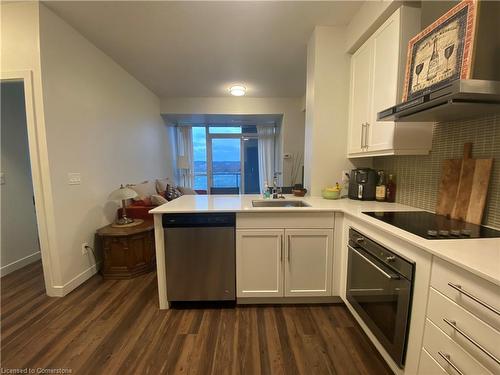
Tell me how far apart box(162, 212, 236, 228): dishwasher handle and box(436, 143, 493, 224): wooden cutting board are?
1.52m

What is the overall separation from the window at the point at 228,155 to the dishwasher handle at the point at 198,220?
4323 mm

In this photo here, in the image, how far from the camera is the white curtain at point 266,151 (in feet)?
20.2

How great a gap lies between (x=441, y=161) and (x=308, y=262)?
125cm

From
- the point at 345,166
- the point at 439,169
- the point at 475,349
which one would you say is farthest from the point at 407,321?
the point at 345,166

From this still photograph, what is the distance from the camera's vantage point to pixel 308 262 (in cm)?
187

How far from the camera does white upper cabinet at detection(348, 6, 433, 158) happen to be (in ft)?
5.15

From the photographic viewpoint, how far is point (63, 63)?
7.22 ft

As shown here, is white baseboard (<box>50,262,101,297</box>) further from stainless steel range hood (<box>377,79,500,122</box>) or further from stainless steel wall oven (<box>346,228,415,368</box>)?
stainless steel range hood (<box>377,79,500,122</box>)

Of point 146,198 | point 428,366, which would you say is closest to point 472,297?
point 428,366

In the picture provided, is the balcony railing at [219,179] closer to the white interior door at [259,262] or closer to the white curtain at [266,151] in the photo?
the white curtain at [266,151]

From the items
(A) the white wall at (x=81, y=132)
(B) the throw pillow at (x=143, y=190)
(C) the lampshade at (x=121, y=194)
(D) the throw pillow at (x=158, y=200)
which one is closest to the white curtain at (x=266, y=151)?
(B) the throw pillow at (x=143, y=190)

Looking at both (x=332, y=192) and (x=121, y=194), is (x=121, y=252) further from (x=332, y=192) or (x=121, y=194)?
(x=332, y=192)

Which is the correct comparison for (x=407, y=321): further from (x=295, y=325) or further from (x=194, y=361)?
(x=194, y=361)

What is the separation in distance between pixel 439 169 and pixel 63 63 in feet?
11.5
